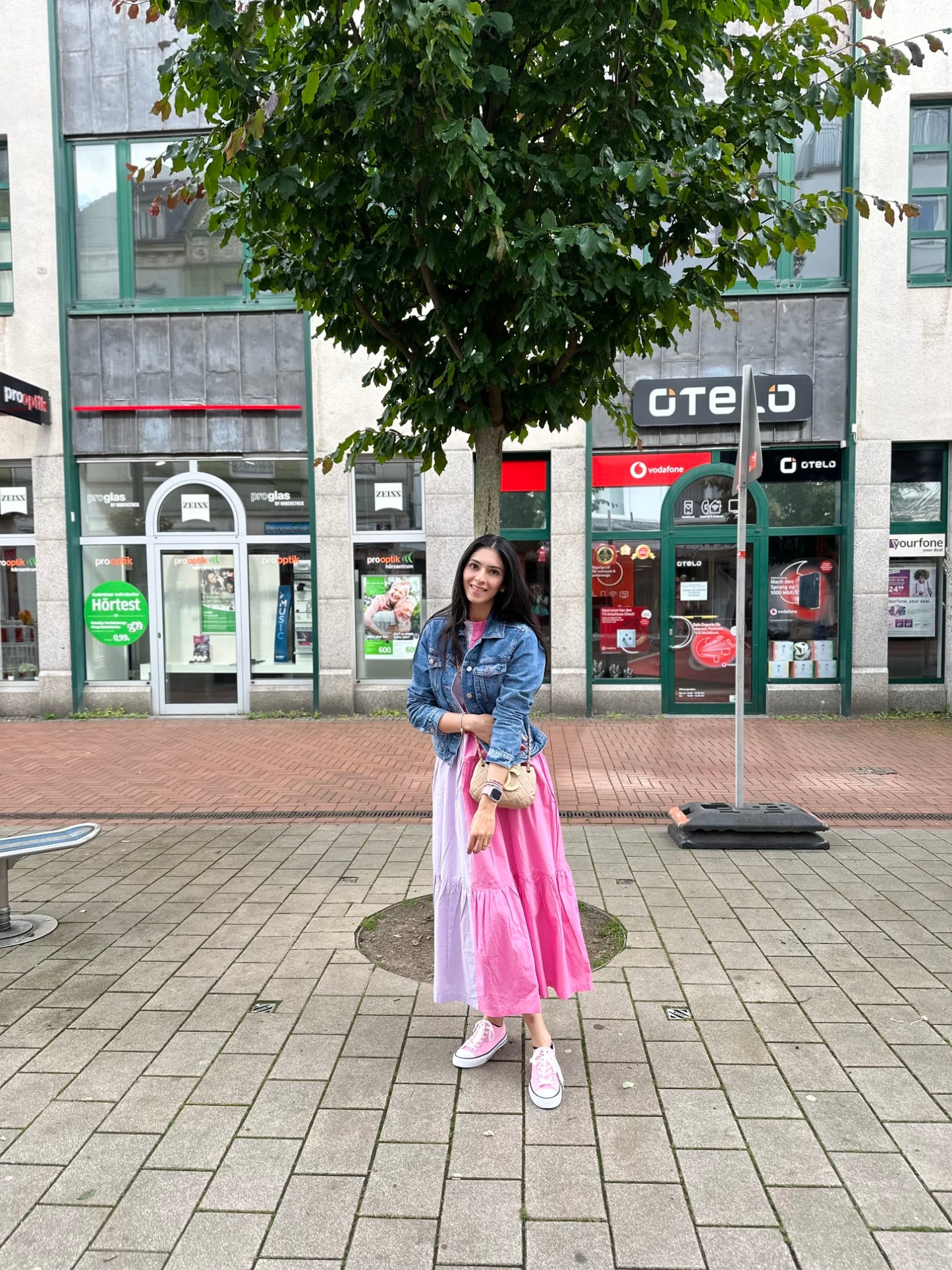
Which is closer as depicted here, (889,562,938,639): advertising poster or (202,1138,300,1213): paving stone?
(202,1138,300,1213): paving stone

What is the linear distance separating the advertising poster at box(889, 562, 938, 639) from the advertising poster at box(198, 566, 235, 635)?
8433 mm

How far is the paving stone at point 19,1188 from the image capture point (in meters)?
2.47

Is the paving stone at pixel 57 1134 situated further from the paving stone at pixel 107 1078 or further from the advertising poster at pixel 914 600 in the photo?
the advertising poster at pixel 914 600

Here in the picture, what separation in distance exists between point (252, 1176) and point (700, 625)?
9.59 metres

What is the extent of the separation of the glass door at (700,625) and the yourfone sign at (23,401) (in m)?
7.99

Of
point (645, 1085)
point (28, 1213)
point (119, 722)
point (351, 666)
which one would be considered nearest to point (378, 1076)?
point (645, 1085)

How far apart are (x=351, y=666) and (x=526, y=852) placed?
338 inches

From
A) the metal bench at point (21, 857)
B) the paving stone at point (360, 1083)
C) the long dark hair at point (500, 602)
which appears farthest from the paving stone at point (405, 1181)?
the metal bench at point (21, 857)

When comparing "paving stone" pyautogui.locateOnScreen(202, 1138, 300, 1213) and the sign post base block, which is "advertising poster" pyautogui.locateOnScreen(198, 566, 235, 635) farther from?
"paving stone" pyautogui.locateOnScreen(202, 1138, 300, 1213)

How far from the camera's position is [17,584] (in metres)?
12.1

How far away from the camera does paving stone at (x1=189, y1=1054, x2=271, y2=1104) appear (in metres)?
3.04

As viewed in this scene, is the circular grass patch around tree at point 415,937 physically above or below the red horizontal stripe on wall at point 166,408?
below

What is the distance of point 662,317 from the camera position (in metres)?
4.09

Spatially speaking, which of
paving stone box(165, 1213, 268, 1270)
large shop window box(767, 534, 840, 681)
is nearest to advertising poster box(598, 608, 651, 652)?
large shop window box(767, 534, 840, 681)
